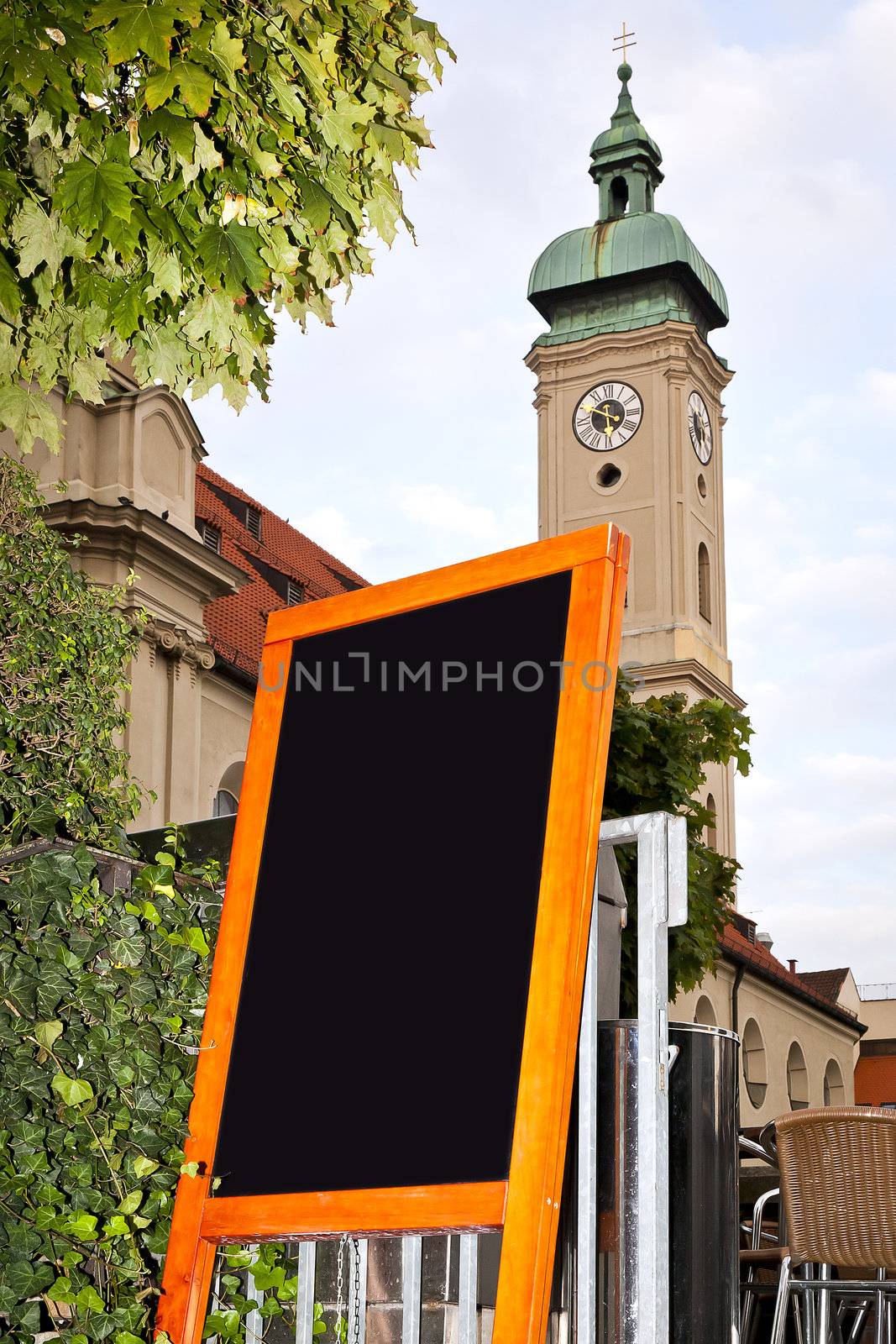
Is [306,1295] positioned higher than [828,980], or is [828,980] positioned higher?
[828,980]

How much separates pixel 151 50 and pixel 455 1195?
258cm

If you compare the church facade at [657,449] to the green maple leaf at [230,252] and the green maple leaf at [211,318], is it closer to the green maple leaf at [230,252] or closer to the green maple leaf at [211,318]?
the green maple leaf at [211,318]

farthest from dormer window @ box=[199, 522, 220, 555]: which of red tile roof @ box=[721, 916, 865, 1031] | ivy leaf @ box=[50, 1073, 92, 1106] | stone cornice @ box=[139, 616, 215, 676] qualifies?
ivy leaf @ box=[50, 1073, 92, 1106]

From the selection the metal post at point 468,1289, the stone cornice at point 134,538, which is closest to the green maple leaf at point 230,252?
the metal post at point 468,1289

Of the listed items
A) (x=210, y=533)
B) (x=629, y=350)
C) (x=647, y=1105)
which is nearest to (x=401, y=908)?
(x=647, y=1105)

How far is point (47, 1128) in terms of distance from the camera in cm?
347

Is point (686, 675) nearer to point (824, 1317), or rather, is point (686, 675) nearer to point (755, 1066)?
point (755, 1066)

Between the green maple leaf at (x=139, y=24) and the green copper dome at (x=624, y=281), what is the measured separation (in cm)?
4852

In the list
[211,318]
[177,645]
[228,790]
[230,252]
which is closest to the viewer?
[230,252]

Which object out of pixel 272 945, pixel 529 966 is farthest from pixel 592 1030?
pixel 272 945

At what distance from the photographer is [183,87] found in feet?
12.4

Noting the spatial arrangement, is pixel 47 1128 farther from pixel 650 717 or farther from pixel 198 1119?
pixel 650 717

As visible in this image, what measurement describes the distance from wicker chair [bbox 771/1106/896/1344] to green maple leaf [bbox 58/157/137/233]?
Result: 344 centimetres

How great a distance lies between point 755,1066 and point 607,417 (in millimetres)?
20589
